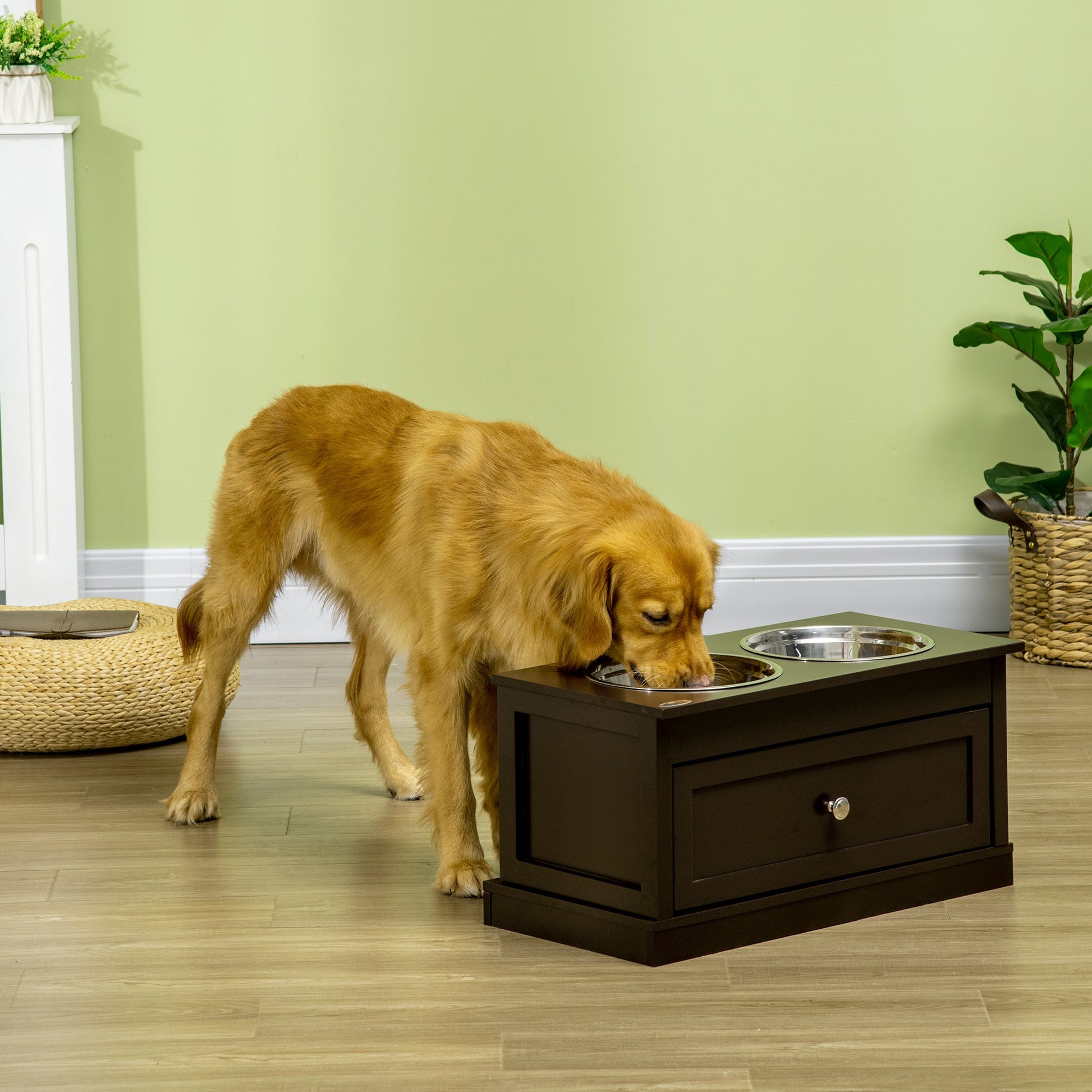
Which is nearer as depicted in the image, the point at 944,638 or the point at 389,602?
the point at 944,638

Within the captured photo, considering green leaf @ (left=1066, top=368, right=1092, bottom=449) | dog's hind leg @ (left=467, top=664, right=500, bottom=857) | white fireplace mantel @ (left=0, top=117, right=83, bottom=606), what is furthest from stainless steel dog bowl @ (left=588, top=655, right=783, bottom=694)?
white fireplace mantel @ (left=0, top=117, right=83, bottom=606)

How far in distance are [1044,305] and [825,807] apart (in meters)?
2.47

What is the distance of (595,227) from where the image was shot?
4.62 m

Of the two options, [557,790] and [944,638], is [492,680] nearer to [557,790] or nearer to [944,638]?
[557,790]

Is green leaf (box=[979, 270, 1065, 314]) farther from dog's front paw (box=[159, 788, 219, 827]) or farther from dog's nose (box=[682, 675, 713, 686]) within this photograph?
dog's front paw (box=[159, 788, 219, 827])

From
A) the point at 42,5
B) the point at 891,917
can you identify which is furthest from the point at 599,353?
the point at 891,917

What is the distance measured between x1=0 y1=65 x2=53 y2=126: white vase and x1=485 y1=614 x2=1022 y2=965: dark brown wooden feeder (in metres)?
2.75

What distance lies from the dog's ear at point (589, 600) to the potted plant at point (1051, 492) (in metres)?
2.30

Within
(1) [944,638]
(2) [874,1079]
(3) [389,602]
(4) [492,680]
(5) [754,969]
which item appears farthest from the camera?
(3) [389,602]

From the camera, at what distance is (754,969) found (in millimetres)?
2277

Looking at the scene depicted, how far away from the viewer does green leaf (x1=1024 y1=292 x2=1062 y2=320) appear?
4398mm

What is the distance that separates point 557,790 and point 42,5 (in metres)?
3.14

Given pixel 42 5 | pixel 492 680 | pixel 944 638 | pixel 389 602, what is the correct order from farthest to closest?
pixel 42 5 < pixel 389 602 < pixel 944 638 < pixel 492 680

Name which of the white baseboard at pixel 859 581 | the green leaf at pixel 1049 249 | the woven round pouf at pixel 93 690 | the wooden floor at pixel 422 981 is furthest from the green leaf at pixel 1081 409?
the woven round pouf at pixel 93 690
